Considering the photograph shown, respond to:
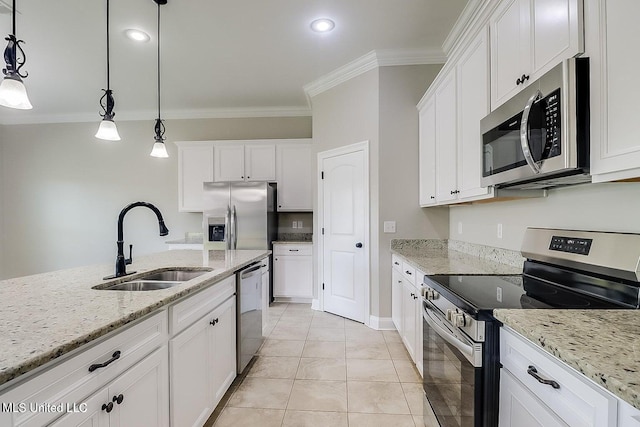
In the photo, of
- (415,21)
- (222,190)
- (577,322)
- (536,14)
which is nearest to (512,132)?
(536,14)

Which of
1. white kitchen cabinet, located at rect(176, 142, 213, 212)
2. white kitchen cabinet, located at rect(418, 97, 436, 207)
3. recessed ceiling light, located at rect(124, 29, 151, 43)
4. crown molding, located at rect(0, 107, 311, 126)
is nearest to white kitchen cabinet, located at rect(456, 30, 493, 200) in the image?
white kitchen cabinet, located at rect(418, 97, 436, 207)

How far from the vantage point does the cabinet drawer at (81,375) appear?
0.73 metres

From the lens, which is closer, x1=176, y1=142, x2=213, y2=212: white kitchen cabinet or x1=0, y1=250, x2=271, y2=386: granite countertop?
x1=0, y1=250, x2=271, y2=386: granite countertop

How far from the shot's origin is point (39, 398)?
77cm

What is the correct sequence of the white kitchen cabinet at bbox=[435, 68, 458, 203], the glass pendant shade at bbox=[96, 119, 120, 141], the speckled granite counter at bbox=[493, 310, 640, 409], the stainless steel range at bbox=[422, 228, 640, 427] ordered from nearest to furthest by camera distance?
the speckled granite counter at bbox=[493, 310, 640, 409], the stainless steel range at bbox=[422, 228, 640, 427], the glass pendant shade at bbox=[96, 119, 120, 141], the white kitchen cabinet at bbox=[435, 68, 458, 203]

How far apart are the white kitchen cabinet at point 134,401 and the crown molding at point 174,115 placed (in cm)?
431

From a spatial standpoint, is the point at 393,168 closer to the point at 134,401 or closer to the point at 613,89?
the point at 613,89

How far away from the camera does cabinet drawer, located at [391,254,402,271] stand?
2904mm

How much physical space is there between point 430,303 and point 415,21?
254cm

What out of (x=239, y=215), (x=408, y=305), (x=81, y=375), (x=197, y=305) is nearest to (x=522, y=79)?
(x=408, y=305)

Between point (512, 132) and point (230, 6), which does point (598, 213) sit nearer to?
point (512, 132)

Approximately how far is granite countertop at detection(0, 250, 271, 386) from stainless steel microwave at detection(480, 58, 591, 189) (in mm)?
1681

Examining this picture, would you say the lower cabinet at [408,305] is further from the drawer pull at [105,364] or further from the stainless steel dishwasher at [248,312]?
the drawer pull at [105,364]

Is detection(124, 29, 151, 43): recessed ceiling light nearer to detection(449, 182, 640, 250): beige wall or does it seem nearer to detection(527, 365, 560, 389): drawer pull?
detection(449, 182, 640, 250): beige wall
